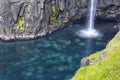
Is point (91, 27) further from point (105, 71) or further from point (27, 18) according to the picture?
point (105, 71)

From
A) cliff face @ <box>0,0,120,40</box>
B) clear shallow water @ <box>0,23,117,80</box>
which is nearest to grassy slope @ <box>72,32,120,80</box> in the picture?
clear shallow water @ <box>0,23,117,80</box>

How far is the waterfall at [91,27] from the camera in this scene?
79312 millimetres

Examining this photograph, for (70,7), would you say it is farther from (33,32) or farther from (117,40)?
(117,40)

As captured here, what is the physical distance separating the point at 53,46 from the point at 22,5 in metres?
14.6

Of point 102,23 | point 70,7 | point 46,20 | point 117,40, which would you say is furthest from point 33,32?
point 117,40

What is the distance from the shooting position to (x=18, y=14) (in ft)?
265

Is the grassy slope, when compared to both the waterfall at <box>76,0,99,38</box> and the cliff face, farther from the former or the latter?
the cliff face

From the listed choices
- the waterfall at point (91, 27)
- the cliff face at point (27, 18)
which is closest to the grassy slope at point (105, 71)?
the waterfall at point (91, 27)

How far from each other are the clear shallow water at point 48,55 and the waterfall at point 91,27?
1732 mm

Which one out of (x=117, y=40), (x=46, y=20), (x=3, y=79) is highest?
(x=117, y=40)

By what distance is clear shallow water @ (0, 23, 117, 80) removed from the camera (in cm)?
6009

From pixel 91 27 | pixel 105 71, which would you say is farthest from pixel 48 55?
pixel 105 71

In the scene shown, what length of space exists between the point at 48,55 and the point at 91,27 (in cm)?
2076

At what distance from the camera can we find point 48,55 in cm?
6819
